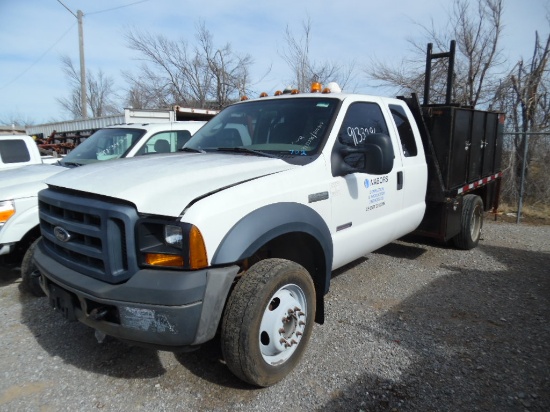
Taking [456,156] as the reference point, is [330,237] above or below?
below

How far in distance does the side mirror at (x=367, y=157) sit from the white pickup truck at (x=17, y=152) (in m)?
5.45

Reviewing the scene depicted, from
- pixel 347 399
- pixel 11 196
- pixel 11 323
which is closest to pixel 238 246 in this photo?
pixel 347 399

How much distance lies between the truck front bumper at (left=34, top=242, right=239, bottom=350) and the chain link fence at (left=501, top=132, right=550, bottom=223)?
9.62 metres

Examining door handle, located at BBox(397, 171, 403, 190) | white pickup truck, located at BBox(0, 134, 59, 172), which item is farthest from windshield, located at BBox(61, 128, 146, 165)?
door handle, located at BBox(397, 171, 403, 190)

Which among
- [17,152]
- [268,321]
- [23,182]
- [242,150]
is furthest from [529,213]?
[17,152]

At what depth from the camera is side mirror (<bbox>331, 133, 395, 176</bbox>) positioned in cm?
304

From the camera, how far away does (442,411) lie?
2502mm

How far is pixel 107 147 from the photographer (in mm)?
5703

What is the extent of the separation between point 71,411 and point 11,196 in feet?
8.25

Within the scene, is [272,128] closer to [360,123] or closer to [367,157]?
[360,123]

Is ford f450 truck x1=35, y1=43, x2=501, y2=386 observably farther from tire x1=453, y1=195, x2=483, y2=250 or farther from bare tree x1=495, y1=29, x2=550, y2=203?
bare tree x1=495, y1=29, x2=550, y2=203

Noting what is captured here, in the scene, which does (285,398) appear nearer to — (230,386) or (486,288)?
(230,386)

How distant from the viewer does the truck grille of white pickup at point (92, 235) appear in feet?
7.43

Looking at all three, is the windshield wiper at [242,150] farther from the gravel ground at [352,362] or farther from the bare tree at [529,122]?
the bare tree at [529,122]
